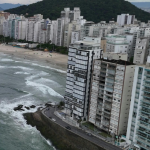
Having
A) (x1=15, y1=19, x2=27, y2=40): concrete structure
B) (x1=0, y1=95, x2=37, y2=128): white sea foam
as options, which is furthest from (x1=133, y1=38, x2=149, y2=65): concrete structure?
(x1=15, y1=19, x2=27, y2=40): concrete structure

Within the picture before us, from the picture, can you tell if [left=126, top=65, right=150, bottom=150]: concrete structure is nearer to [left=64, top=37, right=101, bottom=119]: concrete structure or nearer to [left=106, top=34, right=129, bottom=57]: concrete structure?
[left=64, top=37, right=101, bottom=119]: concrete structure

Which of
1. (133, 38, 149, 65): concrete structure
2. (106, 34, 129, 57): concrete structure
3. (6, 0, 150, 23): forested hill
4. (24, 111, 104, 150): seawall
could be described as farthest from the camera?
(6, 0, 150, 23): forested hill

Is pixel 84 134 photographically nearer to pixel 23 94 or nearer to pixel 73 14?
pixel 23 94

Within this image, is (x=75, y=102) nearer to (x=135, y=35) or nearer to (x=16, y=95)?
(x=16, y=95)

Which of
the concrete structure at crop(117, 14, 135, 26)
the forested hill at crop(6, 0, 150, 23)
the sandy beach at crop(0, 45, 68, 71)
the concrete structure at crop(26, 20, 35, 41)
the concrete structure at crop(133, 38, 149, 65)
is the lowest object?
the sandy beach at crop(0, 45, 68, 71)

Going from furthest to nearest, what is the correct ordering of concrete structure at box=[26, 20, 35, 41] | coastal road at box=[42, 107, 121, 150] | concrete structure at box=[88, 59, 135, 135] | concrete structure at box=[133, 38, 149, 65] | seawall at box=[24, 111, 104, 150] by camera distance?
1. concrete structure at box=[26, 20, 35, 41]
2. concrete structure at box=[133, 38, 149, 65]
3. seawall at box=[24, 111, 104, 150]
4. concrete structure at box=[88, 59, 135, 135]
5. coastal road at box=[42, 107, 121, 150]

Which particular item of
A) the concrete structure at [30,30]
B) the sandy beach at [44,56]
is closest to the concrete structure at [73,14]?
the concrete structure at [30,30]

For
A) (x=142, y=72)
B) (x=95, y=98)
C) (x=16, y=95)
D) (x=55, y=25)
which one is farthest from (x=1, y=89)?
(x=55, y=25)
